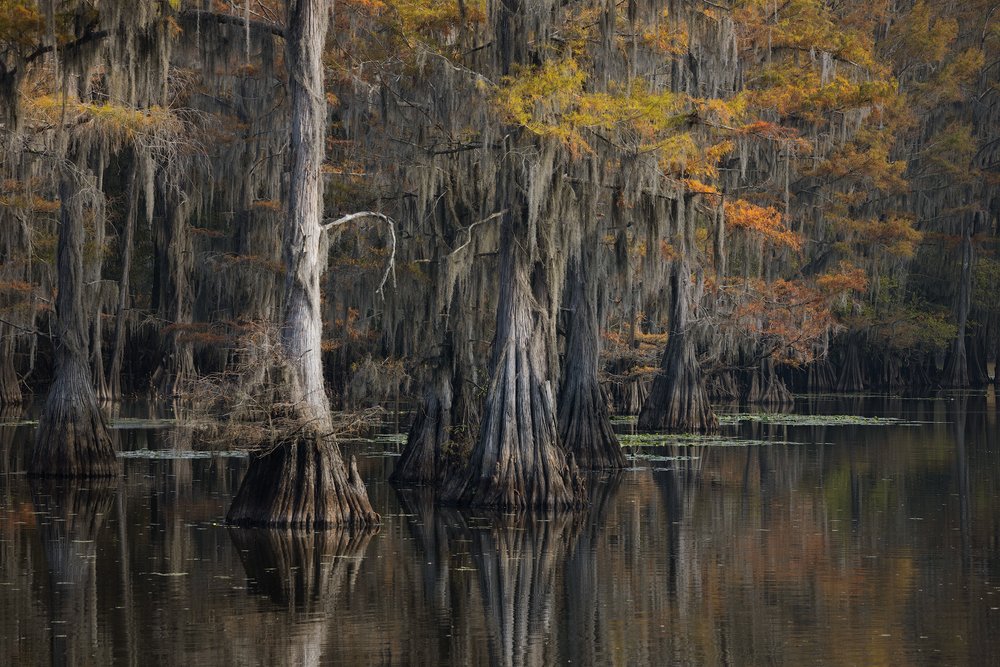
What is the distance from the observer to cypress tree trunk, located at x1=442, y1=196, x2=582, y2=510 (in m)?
16.0

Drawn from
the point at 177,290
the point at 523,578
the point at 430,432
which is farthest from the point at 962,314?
the point at 523,578

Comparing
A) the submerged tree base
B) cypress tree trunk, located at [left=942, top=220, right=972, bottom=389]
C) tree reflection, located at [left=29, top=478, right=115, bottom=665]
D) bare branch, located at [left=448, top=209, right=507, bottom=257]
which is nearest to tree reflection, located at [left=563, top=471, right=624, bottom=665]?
the submerged tree base

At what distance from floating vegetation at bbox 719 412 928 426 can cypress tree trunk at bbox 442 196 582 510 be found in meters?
17.3

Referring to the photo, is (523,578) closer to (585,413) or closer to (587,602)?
(587,602)

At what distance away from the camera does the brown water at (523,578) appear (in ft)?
29.7

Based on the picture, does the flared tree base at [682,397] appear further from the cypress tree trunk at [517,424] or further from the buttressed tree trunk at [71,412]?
the buttressed tree trunk at [71,412]

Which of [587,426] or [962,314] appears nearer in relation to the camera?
[587,426]

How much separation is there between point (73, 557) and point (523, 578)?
3.85m

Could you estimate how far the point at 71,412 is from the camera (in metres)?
18.5

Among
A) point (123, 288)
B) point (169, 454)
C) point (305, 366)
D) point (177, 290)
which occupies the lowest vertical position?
point (169, 454)

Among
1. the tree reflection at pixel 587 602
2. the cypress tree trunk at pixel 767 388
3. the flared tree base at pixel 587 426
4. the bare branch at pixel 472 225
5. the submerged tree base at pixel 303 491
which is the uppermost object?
the bare branch at pixel 472 225

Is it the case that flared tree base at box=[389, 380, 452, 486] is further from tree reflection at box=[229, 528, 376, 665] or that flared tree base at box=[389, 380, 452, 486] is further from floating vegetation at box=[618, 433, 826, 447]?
floating vegetation at box=[618, 433, 826, 447]

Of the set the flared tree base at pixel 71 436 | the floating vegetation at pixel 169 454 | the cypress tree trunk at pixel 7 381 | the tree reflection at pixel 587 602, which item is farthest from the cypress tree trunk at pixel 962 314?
the flared tree base at pixel 71 436

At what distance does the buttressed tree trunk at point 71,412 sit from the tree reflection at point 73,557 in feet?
1.02
